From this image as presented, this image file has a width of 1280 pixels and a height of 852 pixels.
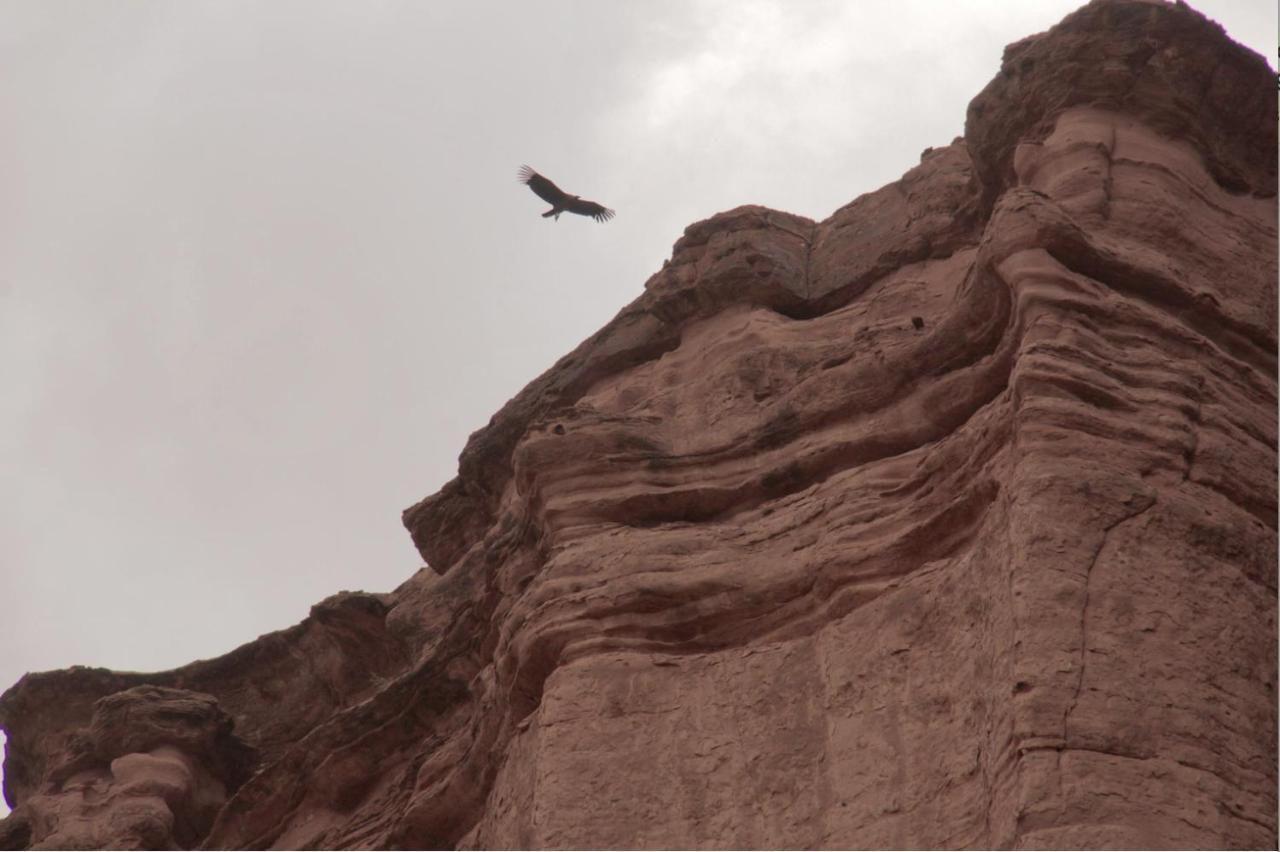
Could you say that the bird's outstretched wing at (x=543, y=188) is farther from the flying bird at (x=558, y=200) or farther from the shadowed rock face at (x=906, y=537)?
the shadowed rock face at (x=906, y=537)

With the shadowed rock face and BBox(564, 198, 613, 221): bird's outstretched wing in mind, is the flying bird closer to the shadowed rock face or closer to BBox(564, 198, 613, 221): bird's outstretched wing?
BBox(564, 198, 613, 221): bird's outstretched wing

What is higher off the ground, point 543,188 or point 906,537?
point 543,188

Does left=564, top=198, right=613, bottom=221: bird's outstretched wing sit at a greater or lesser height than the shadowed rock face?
greater

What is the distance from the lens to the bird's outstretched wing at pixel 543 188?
30.7 metres

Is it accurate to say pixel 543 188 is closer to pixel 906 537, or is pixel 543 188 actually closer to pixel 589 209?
pixel 589 209

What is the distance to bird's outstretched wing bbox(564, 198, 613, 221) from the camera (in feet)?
101

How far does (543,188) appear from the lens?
30891 millimetres

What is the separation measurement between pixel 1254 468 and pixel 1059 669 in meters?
2.60

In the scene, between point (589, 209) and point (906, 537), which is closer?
point (906, 537)

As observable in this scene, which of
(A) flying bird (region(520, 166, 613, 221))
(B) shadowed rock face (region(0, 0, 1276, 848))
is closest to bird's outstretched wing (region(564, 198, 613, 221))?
(A) flying bird (region(520, 166, 613, 221))

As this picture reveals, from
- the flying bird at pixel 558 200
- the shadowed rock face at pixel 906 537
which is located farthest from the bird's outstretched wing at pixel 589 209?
the shadowed rock face at pixel 906 537

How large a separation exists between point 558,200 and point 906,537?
15030mm

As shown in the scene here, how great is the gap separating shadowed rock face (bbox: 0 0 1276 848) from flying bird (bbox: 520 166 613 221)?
7.94m

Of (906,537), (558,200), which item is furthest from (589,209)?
(906,537)
